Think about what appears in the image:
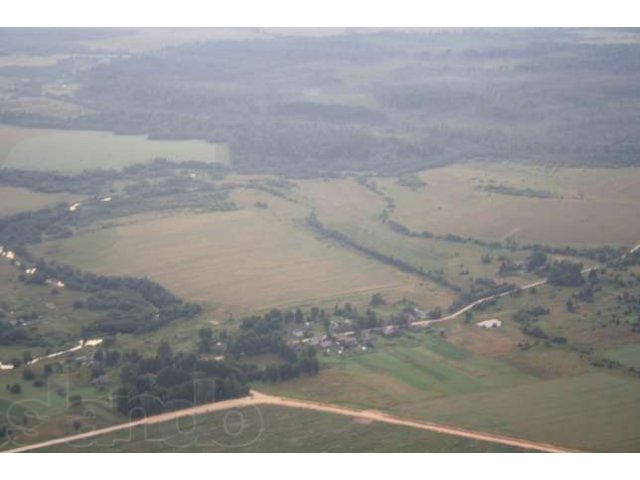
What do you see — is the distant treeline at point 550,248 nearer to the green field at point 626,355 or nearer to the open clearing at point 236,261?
the open clearing at point 236,261

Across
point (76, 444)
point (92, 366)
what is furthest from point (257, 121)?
point (76, 444)

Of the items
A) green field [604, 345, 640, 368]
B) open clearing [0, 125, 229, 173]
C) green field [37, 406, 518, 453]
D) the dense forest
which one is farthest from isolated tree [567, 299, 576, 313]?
open clearing [0, 125, 229, 173]

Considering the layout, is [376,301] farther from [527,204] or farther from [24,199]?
[24,199]

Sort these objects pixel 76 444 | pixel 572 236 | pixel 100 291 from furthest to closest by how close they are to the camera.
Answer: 1. pixel 572 236
2. pixel 100 291
3. pixel 76 444

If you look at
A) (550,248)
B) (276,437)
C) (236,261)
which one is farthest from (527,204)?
(276,437)

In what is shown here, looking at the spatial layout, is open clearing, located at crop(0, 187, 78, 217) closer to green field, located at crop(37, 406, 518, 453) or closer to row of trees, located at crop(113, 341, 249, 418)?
row of trees, located at crop(113, 341, 249, 418)

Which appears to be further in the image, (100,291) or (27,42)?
(27,42)

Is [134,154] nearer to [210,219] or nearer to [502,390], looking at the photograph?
[210,219]

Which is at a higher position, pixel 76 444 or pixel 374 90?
pixel 374 90
